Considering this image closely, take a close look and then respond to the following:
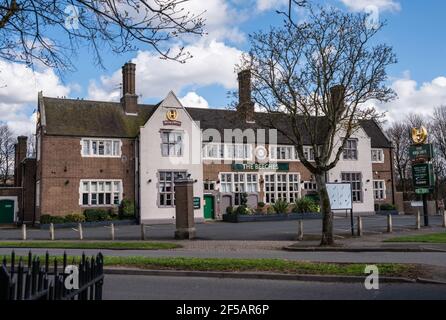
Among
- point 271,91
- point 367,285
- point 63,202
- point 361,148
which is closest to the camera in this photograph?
point 367,285

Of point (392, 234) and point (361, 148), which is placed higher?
point (361, 148)

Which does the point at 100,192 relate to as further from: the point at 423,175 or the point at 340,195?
the point at 423,175

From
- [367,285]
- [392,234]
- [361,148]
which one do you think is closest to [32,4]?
[367,285]

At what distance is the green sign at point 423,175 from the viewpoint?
27953mm

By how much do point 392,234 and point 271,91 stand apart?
941cm

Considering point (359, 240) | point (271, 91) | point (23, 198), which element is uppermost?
point (271, 91)

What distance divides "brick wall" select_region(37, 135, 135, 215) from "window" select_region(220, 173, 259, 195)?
8488 millimetres

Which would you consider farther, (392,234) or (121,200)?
(121,200)

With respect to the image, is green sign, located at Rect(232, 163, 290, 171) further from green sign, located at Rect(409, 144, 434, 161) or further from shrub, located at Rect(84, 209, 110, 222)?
green sign, located at Rect(409, 144, 434, 161)

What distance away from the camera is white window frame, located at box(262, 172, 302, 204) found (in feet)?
139

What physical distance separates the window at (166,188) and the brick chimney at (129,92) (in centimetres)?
672

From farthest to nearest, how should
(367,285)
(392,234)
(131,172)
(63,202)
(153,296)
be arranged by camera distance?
(131,172) < (63,202) < (392,234) < (367,285) < (153,296)

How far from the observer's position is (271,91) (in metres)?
21.3

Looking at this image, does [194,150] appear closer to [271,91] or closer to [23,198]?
[23,198]
